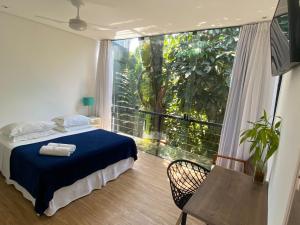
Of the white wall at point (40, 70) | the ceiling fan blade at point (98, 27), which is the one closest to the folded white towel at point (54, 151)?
the white wall at point (40, 70)

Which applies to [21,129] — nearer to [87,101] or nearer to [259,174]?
[87,101]

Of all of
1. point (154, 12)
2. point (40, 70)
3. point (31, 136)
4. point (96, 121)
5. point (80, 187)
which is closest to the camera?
point (80, 187)

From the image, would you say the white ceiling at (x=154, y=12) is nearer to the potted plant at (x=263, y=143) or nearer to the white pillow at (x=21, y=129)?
the potted plant at (x=263, y=143)

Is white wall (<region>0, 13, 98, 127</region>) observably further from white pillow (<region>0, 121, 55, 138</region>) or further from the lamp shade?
white pillow (<region>0, 121, 55, 138</region>)

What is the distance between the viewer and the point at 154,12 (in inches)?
106

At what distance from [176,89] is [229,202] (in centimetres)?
265

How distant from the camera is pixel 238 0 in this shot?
2125 mm

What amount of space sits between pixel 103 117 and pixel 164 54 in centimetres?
223

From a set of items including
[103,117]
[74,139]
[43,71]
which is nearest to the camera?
[74,139]

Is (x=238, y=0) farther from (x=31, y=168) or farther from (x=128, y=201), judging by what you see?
(x=31, y=168)

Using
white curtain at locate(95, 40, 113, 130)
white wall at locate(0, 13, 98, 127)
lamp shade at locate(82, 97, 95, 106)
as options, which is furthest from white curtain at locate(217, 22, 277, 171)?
white wall at locate(0, 13, 98, 127)

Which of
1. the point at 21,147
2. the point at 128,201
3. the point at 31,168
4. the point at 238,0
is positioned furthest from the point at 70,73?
the point at 238,0

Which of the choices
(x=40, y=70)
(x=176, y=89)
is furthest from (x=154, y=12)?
(x=40, y=70)

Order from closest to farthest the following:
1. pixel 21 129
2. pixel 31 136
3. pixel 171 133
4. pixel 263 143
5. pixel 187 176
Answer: pixel 263 143
pixel 187 176
pixel 21 129
pixel 31 136
pixel 171 133
